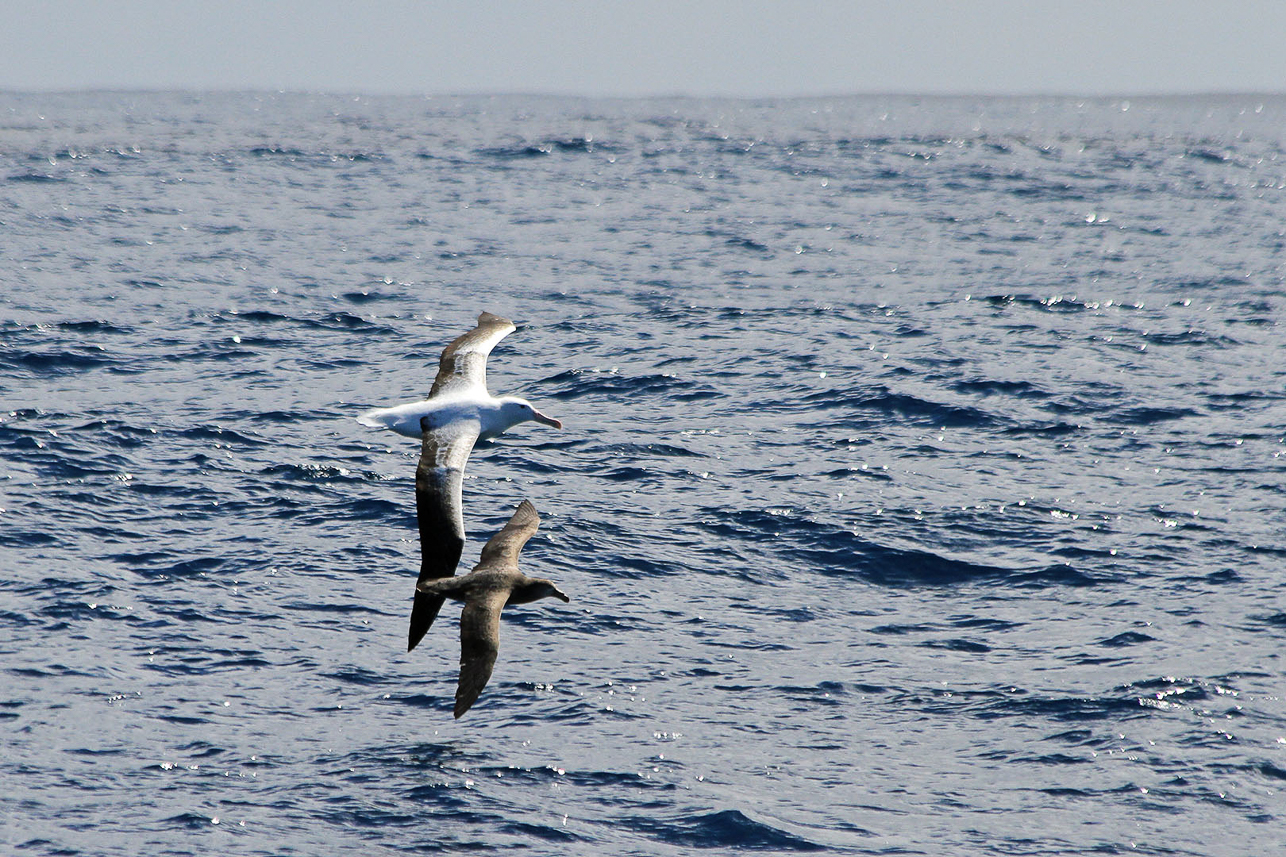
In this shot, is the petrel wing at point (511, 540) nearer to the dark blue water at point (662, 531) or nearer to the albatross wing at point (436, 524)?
the albatross wing at point (436, 524)

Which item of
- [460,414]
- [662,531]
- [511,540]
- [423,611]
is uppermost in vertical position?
[460,414]

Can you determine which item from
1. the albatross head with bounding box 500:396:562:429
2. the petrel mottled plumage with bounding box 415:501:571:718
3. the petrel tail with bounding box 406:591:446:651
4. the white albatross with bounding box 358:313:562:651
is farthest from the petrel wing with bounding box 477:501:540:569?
the albatross head with bounding box 500:396:562:429

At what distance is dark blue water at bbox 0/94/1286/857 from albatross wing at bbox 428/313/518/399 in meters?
2.27

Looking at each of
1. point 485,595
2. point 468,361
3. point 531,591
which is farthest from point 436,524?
point 468,361

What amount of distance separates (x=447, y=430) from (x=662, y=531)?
515 centimetres

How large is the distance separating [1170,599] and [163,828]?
11771 mm

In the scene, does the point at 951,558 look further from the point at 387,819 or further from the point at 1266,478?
the point at 387,819

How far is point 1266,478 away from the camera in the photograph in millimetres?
20984

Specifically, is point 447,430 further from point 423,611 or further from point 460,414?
point 423,611

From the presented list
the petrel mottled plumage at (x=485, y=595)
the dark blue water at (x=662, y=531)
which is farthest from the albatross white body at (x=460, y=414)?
the dark blue water at (x=662, y=531)

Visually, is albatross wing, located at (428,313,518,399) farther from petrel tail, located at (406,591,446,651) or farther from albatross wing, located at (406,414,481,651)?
petrel tail, located at (406,591,446,651)

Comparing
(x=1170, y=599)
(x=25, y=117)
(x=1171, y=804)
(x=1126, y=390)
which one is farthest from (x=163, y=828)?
(x=25, y=117)

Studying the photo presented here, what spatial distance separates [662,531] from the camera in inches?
750

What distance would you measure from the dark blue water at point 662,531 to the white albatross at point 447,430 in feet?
6.63
